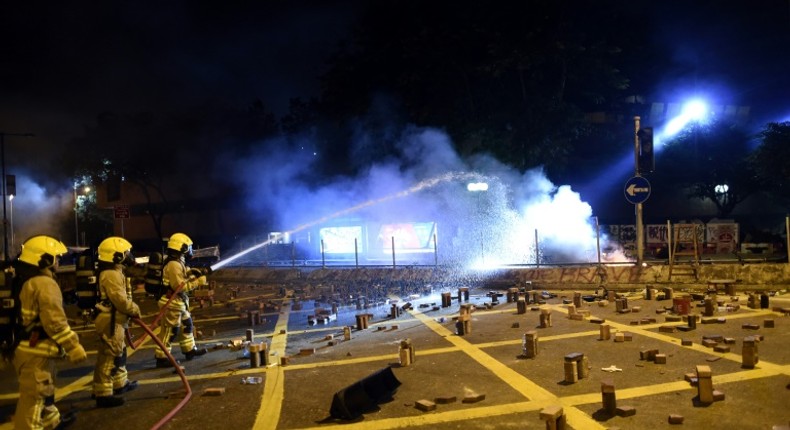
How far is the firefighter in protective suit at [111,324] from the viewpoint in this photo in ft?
19.5

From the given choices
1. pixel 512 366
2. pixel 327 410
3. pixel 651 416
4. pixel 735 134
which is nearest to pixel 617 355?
pixel 512 366

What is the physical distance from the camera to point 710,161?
2562cm

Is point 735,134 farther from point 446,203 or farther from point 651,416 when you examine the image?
point 651,416

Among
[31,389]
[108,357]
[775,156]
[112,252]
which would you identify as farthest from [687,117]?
[31,389]

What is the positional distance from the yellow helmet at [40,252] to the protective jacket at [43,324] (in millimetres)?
220

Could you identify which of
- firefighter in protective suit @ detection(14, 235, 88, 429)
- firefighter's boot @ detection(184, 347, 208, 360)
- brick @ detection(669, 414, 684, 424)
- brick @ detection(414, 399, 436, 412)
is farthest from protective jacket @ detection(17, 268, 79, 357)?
brick @ detection(669, 414, 684, 424)

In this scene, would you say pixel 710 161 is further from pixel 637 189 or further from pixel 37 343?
pixel 37 343

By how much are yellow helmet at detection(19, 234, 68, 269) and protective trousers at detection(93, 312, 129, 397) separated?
54.5 inches

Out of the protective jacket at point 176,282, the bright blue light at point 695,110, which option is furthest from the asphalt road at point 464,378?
the bright blue light at point 695,110

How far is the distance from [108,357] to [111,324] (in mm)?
371

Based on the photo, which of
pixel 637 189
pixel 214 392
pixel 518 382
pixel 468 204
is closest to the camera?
pixel 518 382

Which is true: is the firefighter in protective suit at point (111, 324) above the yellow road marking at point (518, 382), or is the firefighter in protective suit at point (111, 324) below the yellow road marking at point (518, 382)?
above

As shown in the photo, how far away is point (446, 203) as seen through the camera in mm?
20547

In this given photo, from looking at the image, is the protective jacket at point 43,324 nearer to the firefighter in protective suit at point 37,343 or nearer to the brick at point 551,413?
the firefighter in protective suit at point 37,343
